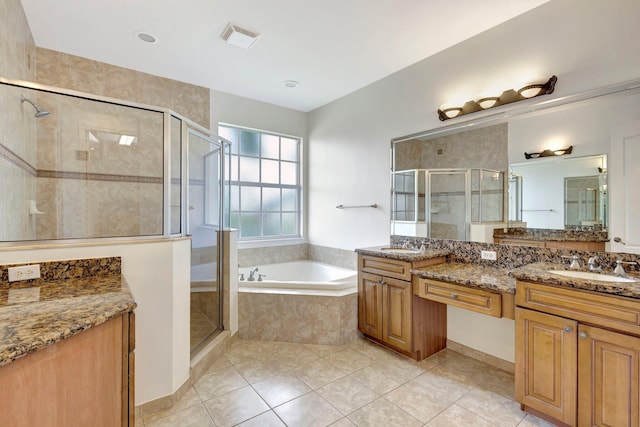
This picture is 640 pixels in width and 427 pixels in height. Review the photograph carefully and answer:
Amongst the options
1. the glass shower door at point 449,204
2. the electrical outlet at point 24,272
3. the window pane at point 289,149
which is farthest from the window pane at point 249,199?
the electrical outlet at point 24,272

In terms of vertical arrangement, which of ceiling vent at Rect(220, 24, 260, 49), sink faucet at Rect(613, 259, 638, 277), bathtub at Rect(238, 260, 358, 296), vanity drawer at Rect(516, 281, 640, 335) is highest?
ceiling vent at Rect(220, 24, 260, 49)

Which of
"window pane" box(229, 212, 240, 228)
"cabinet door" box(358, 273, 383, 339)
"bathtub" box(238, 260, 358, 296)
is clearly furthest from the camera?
"window pane" box(229, 212, 240, 228)

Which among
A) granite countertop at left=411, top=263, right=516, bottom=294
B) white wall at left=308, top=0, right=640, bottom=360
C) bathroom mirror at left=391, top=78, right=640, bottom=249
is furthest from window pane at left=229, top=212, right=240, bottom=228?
bathroom mirror at left=391, top=78, right=640, bottom=249

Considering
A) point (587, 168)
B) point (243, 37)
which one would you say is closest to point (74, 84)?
point (243, 37)

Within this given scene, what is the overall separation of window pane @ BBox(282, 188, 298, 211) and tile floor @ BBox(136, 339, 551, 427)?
2.16m

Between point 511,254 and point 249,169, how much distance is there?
3146 millimetres

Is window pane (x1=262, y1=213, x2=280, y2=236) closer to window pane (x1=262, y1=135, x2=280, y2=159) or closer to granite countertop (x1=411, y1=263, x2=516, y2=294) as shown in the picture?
window pane (x1=262, y1=135, x2=280, y2=159)

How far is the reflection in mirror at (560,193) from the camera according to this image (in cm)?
191

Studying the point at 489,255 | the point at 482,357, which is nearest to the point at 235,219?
the point at 489,255

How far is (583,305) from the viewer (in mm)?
1519

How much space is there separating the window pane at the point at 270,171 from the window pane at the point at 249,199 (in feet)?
0.66

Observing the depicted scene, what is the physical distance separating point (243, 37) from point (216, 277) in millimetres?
2101

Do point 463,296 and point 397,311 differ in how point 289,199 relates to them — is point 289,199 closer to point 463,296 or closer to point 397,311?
point 397,311

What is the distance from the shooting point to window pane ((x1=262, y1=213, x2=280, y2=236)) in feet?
13.5
